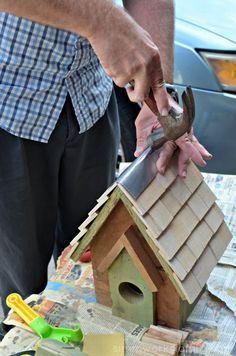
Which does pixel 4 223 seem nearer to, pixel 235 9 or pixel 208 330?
pixel 208 330

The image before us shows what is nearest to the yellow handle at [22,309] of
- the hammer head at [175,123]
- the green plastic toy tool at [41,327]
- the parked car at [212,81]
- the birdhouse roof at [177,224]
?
the green plastic toy tool at [41,327]

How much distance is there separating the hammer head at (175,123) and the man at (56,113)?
0.02 m

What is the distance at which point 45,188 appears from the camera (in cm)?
129

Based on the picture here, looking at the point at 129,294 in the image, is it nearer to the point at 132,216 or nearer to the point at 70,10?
the point at 132,216

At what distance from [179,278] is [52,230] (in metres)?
0.47

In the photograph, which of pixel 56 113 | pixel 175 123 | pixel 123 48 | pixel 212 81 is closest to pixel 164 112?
pixel 175 123

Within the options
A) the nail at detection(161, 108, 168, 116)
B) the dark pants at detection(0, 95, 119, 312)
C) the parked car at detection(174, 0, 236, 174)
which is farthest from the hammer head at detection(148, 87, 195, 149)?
the parked car at detection(174, 0, 236, 174)

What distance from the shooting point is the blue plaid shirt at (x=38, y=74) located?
109 cm

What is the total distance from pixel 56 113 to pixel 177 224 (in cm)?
36

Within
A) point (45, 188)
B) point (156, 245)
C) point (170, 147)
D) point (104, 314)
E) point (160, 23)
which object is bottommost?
point (104, 314)

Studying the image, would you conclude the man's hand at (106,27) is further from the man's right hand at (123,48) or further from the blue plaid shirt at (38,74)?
the blue plaid shirt at (38,74)

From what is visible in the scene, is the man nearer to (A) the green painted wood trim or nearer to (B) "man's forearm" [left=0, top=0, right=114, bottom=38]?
(B) "man's forearm" [left=0, top=0, right=114, bottom=38]

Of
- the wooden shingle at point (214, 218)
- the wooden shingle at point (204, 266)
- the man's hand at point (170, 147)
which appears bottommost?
the wooden shingle at point (204, 266)

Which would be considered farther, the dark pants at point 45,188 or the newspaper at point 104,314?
the dark pants at point 45,188
